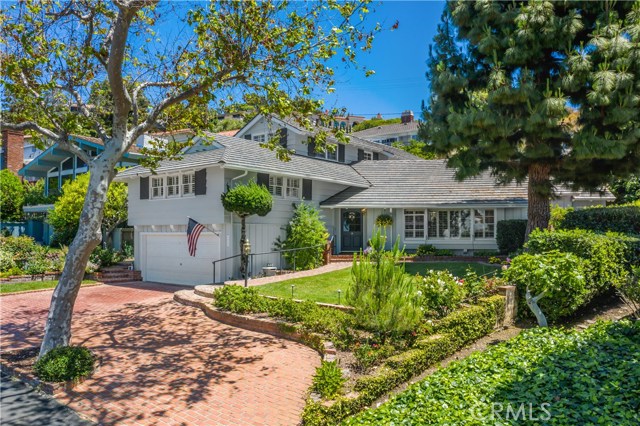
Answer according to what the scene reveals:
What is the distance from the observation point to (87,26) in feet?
35.3

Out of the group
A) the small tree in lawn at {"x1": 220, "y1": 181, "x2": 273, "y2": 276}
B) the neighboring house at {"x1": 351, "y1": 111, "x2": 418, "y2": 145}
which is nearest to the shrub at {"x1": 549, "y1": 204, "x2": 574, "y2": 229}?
the small tree in lawn at {"x1": 220, "y1": 181, "x2": 273, "y2": 276}

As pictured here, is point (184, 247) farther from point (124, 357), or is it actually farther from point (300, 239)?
point (124, 357)

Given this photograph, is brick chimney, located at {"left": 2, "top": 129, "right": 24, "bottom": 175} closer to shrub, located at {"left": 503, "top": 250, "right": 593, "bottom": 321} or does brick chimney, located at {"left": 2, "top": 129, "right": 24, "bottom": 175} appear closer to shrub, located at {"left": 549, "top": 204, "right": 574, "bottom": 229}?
shrub, located at {"left": 549, "top": 204, "right": 574, "bottom": 229}

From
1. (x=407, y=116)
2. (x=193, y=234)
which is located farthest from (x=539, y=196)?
(x=407, y=116)

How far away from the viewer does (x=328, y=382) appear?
6.02 meters

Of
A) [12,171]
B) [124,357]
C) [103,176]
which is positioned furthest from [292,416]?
[12,171]

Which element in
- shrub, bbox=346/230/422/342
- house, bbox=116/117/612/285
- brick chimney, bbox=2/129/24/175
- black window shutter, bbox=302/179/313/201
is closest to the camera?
shrub, bbox=346/230/422/342

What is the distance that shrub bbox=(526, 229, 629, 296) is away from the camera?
31.7 ft

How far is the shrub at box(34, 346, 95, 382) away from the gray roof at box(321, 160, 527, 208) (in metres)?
15.8

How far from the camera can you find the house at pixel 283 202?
18.3 m

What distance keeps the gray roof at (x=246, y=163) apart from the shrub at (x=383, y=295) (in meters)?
9.90

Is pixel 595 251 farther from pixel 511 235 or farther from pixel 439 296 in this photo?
pixel 511 235

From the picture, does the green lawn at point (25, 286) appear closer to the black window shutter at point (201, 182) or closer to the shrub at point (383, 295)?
the black window shutter at point (201, 182)

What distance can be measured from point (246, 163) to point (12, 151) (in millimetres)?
27430
